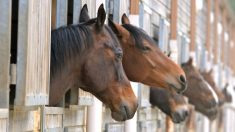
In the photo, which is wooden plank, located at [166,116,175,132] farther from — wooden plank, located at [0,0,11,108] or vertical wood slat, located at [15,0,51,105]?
wooden plank, located at [0,0,11,108]

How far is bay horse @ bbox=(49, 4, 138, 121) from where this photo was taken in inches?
207

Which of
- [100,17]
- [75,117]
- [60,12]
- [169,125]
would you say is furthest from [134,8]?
[169,125]

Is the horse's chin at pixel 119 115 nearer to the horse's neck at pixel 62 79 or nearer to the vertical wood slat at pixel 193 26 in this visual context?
the horse's neck at pixel 62 79

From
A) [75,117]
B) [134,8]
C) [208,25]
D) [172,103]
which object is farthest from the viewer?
[208,25]

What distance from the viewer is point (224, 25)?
22.8 meters

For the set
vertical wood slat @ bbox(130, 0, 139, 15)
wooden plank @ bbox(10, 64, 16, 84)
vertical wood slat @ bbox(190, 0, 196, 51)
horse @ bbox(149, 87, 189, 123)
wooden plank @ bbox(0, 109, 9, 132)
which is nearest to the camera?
wooden plank @ bbox(0, 109, 9, 132)

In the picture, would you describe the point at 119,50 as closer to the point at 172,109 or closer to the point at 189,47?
the point at 172,109

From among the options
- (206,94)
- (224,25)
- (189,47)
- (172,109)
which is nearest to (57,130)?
(172,109)

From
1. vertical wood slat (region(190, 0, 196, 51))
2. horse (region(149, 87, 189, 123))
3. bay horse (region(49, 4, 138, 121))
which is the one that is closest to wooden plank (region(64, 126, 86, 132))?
bay horse (region(49, 4, 138, 121))

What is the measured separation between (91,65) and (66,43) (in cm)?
29

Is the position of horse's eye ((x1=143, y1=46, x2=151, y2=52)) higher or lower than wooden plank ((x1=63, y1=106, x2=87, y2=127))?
higher

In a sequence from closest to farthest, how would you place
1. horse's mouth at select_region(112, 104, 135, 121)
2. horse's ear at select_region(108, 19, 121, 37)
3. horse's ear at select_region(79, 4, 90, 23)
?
horse's mouth at select_region(112, 104, 135, 121)
horse's ear at select_region(79, 4, 90, 23)
horse's ear at select_region(108, 19, 121, 37)

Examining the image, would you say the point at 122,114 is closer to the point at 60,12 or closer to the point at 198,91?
the point at 60,12

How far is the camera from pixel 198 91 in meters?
11.1
